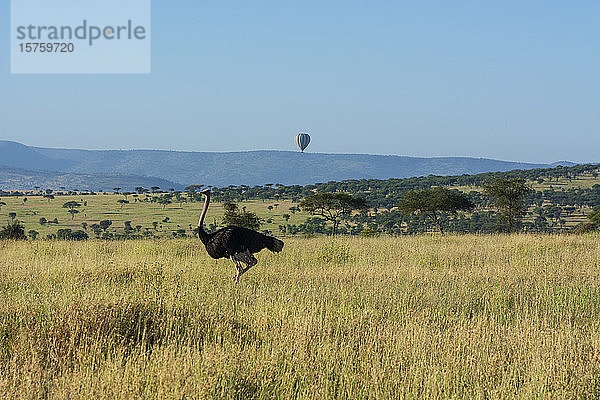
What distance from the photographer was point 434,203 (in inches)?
1804

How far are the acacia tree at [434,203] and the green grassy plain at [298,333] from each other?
34268 mm

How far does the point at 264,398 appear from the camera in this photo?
16.8 feet

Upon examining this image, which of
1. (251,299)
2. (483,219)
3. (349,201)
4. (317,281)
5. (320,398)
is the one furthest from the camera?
(483,219)

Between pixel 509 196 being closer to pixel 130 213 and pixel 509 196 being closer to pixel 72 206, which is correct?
pixel 130 213

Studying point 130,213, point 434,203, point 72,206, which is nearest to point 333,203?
point 434,203

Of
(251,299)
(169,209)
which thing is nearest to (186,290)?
(251,299)

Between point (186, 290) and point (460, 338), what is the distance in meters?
4.12

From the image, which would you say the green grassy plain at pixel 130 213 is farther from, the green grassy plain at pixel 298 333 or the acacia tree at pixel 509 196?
the green grassy plain at pixel 298 333

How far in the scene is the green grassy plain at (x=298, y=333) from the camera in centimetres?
523

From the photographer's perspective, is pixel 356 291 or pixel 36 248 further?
pixel 36 248

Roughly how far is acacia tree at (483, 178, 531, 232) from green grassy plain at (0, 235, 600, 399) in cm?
2998

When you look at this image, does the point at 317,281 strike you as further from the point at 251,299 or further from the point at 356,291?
the point at 251,299

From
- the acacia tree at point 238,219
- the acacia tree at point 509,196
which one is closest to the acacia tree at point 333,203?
the acacia tree at point 238,219

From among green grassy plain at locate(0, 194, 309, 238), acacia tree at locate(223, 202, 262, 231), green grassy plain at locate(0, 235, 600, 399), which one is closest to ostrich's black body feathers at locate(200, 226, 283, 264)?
green grassy plain at locate(0, 235, 600, 399)
